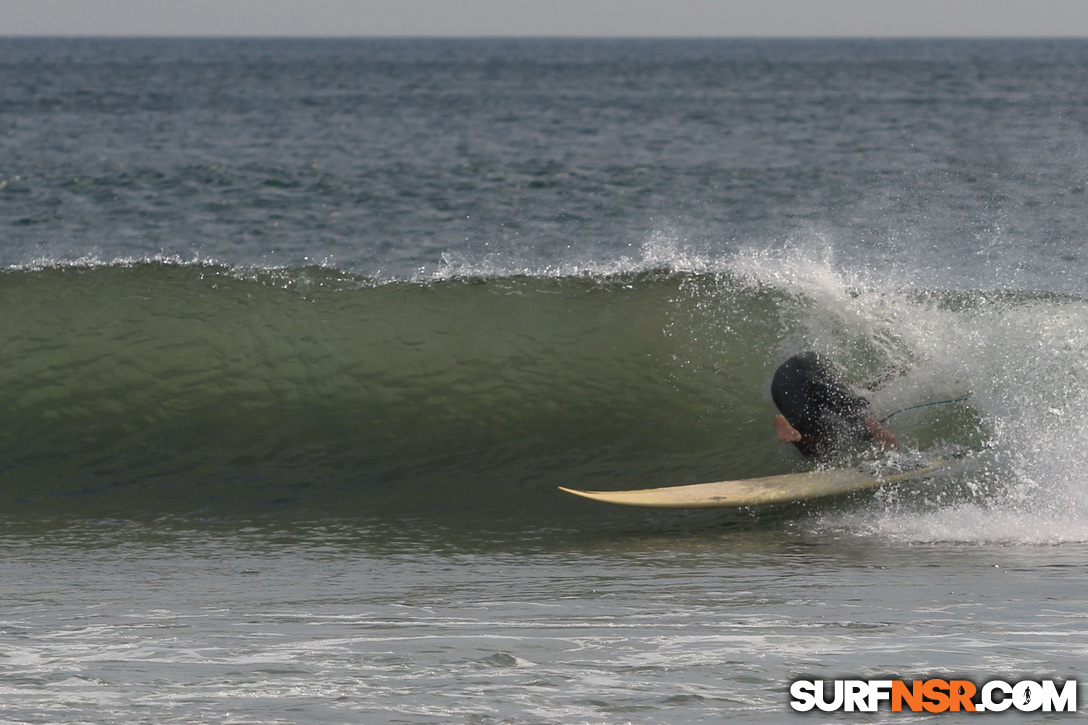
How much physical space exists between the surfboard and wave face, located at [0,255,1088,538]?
20 centimetres

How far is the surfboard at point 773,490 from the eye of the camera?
21.8ft

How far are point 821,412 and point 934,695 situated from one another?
3197 mm

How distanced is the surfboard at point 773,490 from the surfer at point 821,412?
180 millimetres

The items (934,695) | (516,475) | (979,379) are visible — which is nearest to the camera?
(934,695)

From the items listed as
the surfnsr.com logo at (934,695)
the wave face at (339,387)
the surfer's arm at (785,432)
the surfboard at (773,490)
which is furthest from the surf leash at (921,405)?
the surfnsr.com logo at (934,695)

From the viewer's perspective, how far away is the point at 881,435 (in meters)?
6.91

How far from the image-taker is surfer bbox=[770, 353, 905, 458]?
22.6ft

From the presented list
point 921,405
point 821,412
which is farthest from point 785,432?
point 921,405

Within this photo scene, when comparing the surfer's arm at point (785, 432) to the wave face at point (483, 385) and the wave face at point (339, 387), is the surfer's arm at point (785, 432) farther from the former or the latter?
the wave face at point (339, 387)

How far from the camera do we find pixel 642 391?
28.3 ft

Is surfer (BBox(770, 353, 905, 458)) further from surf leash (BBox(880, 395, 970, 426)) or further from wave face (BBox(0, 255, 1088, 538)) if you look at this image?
wave face (BBox(0, 255, 1088, 538))

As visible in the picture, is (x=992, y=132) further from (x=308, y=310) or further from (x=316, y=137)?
(x=308, y=310)

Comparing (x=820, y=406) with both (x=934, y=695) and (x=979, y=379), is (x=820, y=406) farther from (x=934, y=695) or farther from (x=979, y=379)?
(x=934, y=695)

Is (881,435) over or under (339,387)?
under
